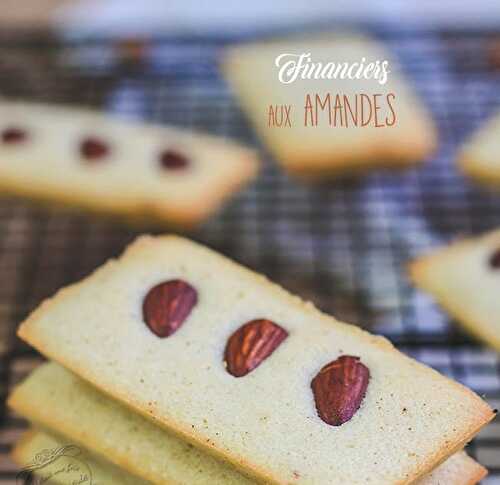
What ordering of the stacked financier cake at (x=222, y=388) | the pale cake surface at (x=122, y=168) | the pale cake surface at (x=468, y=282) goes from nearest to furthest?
the stacked financier cake at (x=222, y=388) → the pale cake surface at (x=468, y=282) → the pale cake surface at (x=122, y=168)

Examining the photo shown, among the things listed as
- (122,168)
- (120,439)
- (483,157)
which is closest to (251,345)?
(120,439)

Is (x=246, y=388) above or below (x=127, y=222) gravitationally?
below

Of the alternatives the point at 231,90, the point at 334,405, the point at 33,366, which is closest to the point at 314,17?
the point at 231,90

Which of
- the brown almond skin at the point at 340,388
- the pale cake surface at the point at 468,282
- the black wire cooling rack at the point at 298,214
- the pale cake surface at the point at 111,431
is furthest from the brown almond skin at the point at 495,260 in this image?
the pale cake surface at the point at 111,431

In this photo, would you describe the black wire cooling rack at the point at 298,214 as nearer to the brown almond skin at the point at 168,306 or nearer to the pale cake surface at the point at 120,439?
the pale cake surface at the point at 120,439

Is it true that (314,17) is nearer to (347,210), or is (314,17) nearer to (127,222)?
(347,210)

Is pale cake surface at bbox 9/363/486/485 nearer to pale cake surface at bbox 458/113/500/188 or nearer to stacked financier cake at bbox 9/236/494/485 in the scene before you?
stacked financier cake at bbox 9/236/494/485
